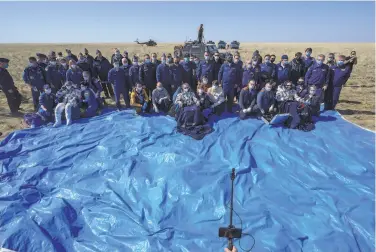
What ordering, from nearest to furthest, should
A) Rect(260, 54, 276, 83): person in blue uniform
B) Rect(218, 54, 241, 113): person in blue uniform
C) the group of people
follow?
the group of people
Rect(218, 54, 241, 113): person in blue uniform
Rect(260, 54, 276, 83): person in blue uniform

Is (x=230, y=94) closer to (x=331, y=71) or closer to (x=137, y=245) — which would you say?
(x=331, y=71)

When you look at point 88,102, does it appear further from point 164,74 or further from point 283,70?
point 283,70

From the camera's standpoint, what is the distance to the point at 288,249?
3916mm

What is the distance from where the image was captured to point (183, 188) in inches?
204

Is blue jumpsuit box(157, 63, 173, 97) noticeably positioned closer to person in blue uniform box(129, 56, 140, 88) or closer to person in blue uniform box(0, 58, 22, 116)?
person in blue uniform box(129, 56, 140, 88)

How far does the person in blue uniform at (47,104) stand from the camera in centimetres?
830

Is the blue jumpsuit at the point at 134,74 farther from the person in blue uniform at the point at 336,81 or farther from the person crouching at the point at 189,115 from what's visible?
the person in blue uniform at the point at 336,81

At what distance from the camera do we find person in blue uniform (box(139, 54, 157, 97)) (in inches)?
363

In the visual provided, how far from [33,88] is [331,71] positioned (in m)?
10.7

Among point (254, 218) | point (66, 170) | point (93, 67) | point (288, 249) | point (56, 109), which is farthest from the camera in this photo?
point (93, 67)

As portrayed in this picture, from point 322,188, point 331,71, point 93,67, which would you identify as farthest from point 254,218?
point 93,67

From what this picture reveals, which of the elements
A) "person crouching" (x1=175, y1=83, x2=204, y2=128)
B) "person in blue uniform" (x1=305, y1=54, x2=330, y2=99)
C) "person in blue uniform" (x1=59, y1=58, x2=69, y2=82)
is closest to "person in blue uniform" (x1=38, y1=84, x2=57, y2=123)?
"person in blue uniform" (x1=59, y1=58, x2=69, y2=82)

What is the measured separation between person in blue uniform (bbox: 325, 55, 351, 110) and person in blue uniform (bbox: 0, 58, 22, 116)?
11.6m

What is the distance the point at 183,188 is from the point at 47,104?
235 inches
